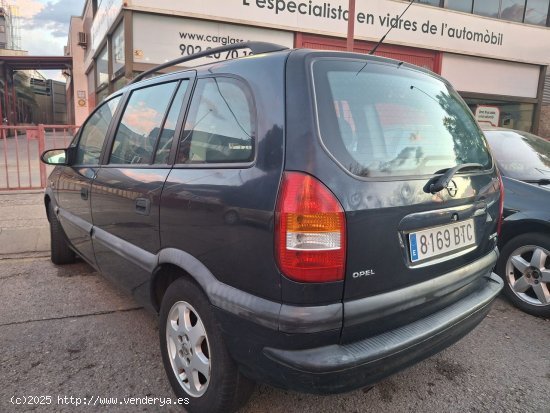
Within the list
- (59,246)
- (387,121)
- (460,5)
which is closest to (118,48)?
(59,246)

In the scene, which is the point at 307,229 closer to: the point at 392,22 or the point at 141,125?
the point at 141,125

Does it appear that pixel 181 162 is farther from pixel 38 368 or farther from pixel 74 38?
pixel 74 38

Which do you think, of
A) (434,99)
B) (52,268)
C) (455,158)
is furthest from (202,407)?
(52,268)

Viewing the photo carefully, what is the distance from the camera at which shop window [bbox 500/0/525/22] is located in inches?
532

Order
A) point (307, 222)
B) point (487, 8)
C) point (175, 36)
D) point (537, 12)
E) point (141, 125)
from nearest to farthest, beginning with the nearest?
point (307, 222), point (141, 125), point (175, 36), point (487, 8), point (537, 12)

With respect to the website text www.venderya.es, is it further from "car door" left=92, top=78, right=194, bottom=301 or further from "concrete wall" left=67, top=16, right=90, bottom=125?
"concrete wall" left=67, top=16, right=90, bottom=125

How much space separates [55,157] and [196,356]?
261 cm

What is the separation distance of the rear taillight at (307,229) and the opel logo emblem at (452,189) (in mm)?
703

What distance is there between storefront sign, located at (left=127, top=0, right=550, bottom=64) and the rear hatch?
8587mm

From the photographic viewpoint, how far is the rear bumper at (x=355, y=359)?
161cm

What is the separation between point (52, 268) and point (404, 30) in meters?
11.3

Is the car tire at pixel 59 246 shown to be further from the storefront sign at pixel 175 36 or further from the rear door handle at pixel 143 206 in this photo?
the storefront sign at pixel 175 36

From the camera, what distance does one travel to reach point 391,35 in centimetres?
1183

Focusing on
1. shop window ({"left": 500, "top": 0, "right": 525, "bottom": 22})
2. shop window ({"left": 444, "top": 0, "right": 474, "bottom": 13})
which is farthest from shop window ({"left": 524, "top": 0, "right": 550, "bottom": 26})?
shop window ({"left": 444, "top": 0, "right": 474, "bottom": 13})
